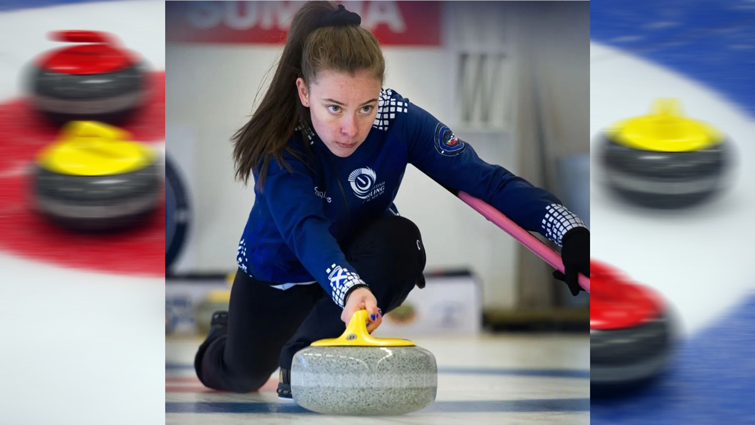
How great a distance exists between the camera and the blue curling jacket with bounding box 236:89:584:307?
4.35 ft

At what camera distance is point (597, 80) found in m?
0.91

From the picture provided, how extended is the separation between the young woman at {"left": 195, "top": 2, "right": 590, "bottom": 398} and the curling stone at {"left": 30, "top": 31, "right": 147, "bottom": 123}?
0.36m

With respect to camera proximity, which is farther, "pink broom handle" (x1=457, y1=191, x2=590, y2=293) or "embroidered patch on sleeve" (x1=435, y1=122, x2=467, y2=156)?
"embroidered patch on sleeve" (x1=435, y1=122, x2=467, y2=156)

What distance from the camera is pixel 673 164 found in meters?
0.92

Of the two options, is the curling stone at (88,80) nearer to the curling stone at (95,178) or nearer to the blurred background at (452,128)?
the curling stone at (95,178)

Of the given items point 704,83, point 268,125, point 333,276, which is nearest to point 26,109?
point 333,276

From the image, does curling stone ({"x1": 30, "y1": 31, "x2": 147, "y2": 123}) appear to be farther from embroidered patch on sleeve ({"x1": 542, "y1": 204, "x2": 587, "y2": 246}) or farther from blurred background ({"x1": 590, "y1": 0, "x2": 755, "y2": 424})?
embroidered patch on sleeve ({"x1": 542, "y1": 204, "x2": 587, "y2": 246})

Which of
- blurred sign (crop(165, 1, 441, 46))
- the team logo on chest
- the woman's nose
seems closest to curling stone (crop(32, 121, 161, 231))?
the woman's nose

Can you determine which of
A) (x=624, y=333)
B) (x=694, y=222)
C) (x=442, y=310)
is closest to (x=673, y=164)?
(x=694, y=222)

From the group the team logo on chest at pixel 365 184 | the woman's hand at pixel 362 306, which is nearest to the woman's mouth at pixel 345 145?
the team logo on chest at pixel 365 184

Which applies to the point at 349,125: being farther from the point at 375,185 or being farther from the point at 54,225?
the point at 54,225

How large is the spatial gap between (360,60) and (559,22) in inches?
124

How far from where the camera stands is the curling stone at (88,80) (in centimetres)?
91

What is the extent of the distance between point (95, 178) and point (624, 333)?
1.78ft
